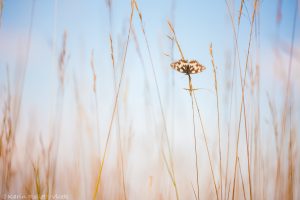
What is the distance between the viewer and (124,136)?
1542 millimetres

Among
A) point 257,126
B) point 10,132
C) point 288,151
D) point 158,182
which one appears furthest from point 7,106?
point 288,151

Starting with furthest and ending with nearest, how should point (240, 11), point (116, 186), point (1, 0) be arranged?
1. point (116, 186)
2. point (1, 0)
3. point (240, 11)

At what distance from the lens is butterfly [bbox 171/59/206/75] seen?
107 centimetres

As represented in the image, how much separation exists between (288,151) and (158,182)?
2.49ft

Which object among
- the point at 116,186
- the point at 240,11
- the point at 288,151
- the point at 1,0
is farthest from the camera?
the point at 116,186

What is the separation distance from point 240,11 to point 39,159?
1.05 m

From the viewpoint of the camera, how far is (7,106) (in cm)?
119

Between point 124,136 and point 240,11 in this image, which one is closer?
point 240,11

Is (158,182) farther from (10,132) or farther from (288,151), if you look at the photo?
(10,132)

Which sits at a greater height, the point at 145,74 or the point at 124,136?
the point at 145,74

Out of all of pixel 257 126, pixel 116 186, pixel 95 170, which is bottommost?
pixel 116 186

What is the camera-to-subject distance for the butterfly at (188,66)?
1.07m

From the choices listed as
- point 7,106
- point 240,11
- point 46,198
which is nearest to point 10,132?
point 7,106

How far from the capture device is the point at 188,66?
42.4 inches
